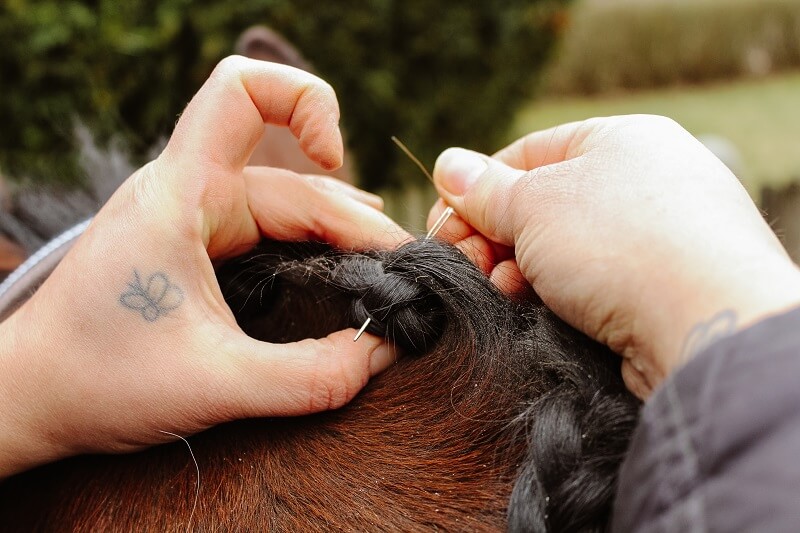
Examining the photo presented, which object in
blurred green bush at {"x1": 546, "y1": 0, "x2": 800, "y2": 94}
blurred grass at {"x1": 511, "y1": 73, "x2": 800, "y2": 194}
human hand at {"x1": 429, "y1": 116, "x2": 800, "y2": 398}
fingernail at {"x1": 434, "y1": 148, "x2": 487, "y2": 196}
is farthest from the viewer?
blurred green bush at {"x1": 546, "y1": 0, "x2": 800, "y2": 94}

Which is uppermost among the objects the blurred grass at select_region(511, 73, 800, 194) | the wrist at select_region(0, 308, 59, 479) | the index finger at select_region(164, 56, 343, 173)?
the index finger at select_region(164, 56, 343, 173)

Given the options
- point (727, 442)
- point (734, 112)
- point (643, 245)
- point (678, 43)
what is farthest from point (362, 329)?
point (678, 43)

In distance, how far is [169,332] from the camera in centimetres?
100

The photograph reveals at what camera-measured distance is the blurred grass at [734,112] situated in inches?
222

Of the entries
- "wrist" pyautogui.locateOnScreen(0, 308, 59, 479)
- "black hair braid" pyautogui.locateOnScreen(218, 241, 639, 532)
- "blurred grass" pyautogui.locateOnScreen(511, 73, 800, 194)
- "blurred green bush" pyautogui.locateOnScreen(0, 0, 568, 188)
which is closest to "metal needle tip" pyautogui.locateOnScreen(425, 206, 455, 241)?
"black hair braid" pyautogui.locateOnScreen(218, 241, 639, 532)

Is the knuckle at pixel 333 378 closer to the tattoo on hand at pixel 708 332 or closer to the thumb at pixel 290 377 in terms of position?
the thumb at pixel 290 377

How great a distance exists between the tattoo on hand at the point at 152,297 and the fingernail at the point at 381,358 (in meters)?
0.29

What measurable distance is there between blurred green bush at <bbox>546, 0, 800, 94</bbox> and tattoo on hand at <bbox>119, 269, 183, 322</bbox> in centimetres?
677

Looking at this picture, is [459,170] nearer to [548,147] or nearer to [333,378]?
[548,147]

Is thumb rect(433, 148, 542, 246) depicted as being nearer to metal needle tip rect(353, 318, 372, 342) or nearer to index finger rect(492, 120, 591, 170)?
index finger rect(492, 120, 591, 170)

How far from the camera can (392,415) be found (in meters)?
0.99

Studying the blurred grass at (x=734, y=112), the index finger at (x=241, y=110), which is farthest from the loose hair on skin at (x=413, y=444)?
the blurred grass at (x=734, y=112)

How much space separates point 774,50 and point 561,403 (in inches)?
310

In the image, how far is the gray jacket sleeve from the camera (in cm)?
62
